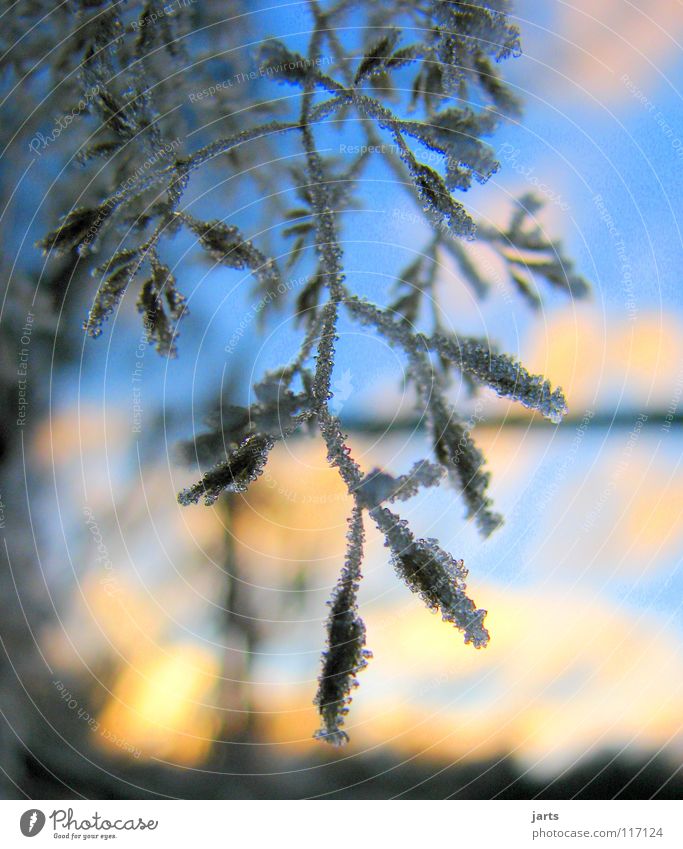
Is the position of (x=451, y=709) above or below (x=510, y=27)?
below

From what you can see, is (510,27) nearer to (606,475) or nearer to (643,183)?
(643,183)

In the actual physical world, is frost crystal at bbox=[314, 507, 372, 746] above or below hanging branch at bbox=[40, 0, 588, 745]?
below

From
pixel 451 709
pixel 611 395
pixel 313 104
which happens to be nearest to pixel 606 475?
pixel 611 395

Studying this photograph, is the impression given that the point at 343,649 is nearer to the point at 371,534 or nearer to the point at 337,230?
the point at 371,534

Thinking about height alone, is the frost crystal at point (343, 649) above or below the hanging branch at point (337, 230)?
below

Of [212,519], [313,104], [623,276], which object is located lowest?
[212,519]

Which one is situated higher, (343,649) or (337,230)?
(337,230)

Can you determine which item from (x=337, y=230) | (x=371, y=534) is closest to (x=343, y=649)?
(x=371, y=534)

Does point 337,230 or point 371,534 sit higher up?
point 337,230
